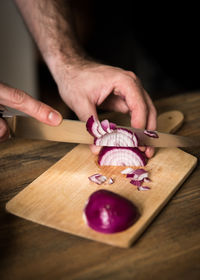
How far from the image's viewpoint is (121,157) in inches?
54.3

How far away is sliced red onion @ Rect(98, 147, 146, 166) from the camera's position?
4.50ft

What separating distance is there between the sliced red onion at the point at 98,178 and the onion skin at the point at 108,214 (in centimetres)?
21

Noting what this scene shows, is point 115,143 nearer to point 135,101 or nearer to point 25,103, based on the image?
point 135,101

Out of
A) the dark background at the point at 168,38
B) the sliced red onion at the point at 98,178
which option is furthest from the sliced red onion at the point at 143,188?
the dark background at the point at 168,38

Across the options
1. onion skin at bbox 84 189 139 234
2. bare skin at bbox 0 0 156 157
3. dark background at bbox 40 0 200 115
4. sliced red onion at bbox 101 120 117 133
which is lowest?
dark background at bbox 40 0 200 115

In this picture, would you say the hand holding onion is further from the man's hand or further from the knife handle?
the man's hand

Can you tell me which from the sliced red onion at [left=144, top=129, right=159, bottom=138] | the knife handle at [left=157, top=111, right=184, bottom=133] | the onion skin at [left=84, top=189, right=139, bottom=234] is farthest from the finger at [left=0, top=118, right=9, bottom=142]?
the knife handle at [left=157, top=111, right=184, bottom=133]

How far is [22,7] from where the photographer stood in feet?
6.31

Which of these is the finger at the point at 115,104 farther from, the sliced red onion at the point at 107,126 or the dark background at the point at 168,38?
the dark background at the point at 168,38

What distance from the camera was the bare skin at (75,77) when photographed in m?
1.49

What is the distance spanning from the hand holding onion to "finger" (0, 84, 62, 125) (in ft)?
0.91

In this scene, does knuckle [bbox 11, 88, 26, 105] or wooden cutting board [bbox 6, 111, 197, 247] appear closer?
wooden cutting board [bbox 6, 111, 197, 247]

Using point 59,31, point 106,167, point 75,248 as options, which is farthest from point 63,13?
point 75,248

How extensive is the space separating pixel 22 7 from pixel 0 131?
949 millimetres
